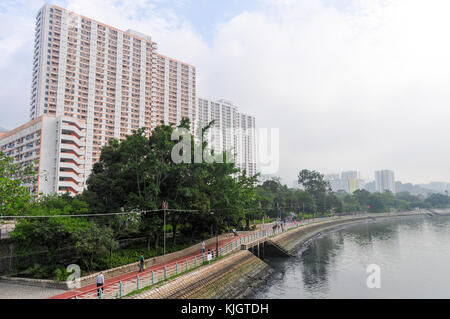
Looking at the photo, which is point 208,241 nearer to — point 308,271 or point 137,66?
point 308,271

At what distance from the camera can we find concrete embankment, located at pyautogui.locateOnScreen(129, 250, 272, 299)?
19381 mm

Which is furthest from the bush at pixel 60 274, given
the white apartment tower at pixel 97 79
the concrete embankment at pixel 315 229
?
the white apartment tower at pixel 97 79

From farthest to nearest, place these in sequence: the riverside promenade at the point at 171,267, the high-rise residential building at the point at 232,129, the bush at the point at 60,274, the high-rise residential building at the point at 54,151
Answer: the high-rise residential building at the point at 232,129 → the high-rise residential building at the point at 54,151 → the bush at the point at 60,274 → the riverside promenade at the point at 171,267

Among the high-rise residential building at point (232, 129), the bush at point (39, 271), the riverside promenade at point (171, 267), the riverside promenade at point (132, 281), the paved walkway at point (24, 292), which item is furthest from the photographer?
the high-rise residential building at point (232, 129)

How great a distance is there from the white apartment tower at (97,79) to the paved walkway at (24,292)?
5909cm

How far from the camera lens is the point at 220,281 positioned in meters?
24.7

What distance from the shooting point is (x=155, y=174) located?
27641 mm

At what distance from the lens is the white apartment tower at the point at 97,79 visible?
8269 cm

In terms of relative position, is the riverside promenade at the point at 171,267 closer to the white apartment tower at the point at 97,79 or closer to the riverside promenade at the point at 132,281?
the riverside promenade at the point at 132,281

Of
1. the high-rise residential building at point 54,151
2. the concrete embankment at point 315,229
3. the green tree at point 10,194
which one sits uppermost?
the high-rise residential building at point 54,151

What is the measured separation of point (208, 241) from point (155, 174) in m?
13.2

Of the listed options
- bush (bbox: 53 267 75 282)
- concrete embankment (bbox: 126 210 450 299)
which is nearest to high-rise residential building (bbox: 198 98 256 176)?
concrete embankment (bbox: 126 210 450 299)

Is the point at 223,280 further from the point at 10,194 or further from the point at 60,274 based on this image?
the point at 10,194
